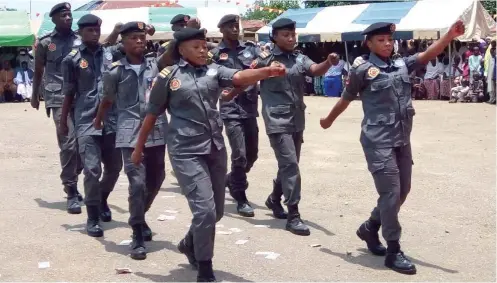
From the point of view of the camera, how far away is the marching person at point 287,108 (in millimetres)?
7082

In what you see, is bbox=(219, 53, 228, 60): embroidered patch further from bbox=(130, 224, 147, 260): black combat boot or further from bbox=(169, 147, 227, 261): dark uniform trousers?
bbox=(169, 147, 227, 261): dark uniform trousers

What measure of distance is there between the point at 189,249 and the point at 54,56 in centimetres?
333

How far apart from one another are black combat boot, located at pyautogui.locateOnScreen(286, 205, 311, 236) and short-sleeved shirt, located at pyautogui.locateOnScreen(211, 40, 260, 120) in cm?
134

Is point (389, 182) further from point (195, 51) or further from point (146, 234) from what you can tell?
point (146, 234)

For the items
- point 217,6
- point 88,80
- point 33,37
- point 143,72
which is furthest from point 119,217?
point 217,6

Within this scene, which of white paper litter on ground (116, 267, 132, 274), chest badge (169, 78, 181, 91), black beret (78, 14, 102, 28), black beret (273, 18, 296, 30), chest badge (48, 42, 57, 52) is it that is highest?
black beret (78, 14, 102, 28)

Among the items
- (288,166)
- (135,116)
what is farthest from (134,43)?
(288,166)

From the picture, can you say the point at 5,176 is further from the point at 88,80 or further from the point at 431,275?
the point at 431,275

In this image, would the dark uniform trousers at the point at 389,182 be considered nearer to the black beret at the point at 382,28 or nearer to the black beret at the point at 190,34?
the black beret at the point at 382,28

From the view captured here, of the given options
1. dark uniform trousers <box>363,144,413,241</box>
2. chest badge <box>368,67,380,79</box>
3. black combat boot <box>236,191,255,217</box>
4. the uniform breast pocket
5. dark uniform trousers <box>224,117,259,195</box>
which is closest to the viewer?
dark uniform trousers <box>363,144,413,241</box>

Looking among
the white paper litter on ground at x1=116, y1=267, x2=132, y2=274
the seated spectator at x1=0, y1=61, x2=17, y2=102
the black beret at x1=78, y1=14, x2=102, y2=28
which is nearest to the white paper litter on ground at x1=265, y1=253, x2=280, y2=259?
the white paper litter on ground at x1=116, y1=267, x2=132, y2=274

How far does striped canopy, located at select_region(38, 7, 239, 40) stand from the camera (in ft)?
83.9

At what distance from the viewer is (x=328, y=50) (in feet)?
83.3

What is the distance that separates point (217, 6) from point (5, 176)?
16714 millimetres
